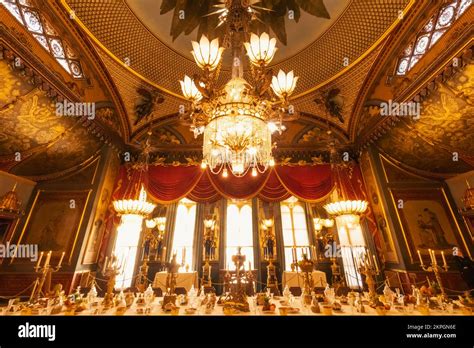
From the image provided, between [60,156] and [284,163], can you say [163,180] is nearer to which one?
[60,156]

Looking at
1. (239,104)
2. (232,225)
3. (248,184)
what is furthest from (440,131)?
(232,225)

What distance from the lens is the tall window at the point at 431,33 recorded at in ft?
10.7

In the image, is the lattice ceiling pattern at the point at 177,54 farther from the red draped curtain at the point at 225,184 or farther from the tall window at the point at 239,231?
the tall window at the point at 239,231

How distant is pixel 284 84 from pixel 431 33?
11.3ft

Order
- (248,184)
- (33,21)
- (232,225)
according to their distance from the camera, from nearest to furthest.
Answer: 1. (33,21)
2. (248,184)
3. (232,225)

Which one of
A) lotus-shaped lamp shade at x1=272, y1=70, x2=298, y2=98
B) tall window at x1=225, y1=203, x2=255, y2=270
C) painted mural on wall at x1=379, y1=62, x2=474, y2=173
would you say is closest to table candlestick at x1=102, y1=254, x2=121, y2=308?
lotus-shaped lamp shade at x1=272, y1=70, x2=298, y2=98

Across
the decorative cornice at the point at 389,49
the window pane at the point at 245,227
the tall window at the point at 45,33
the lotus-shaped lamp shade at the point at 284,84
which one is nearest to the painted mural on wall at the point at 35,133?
the tall window at the point at 45,33

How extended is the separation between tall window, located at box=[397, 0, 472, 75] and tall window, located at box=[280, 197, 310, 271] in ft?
18.5

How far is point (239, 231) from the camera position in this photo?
25.7 ft

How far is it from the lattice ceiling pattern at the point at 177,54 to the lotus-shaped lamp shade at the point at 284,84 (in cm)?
292

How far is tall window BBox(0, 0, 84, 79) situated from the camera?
10.6ft

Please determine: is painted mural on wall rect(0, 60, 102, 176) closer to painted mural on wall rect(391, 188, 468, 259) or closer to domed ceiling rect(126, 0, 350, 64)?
domed ceiling rect(126, 0, 350, 64)

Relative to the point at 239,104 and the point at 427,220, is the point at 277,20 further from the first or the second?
the point at 427,220

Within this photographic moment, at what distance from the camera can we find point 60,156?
5.22 metres
